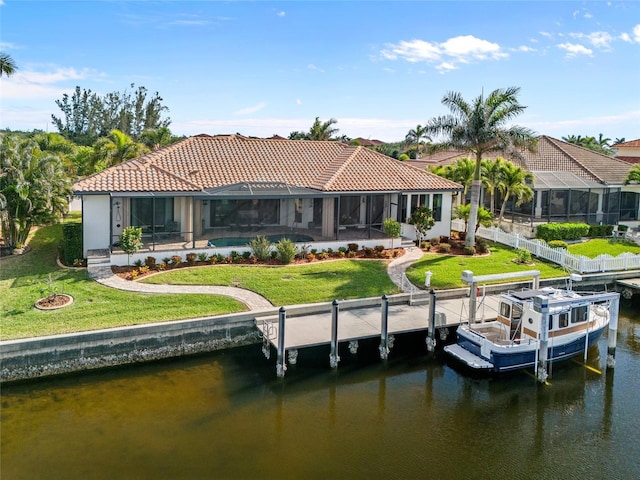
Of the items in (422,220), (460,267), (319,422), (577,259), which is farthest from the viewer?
(422,220)

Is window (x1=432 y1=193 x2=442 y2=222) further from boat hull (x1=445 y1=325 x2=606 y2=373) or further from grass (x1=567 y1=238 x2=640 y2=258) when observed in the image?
boat hull (x1=445 y1=325 x2=606 y2=373)

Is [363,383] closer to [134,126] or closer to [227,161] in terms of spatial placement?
[227,161]

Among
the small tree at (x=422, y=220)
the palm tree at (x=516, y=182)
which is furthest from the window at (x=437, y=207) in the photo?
the palm tree at (x=516, y=182)

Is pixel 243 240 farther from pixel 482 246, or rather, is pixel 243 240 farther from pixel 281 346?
pixel 482 246

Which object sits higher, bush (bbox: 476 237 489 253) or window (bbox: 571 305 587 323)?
bush (bbox: 476 237 489 253)

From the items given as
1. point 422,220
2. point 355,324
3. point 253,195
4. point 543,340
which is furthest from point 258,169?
point 543,340

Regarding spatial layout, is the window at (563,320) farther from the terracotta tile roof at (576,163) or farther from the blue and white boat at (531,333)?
the terracotta tile roof at (576,163)

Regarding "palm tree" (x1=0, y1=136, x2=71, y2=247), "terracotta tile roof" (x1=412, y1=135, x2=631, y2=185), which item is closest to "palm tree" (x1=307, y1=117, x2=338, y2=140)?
"terracotta tile roof" (x1=412, y1=135, x2=631, y2=185)
